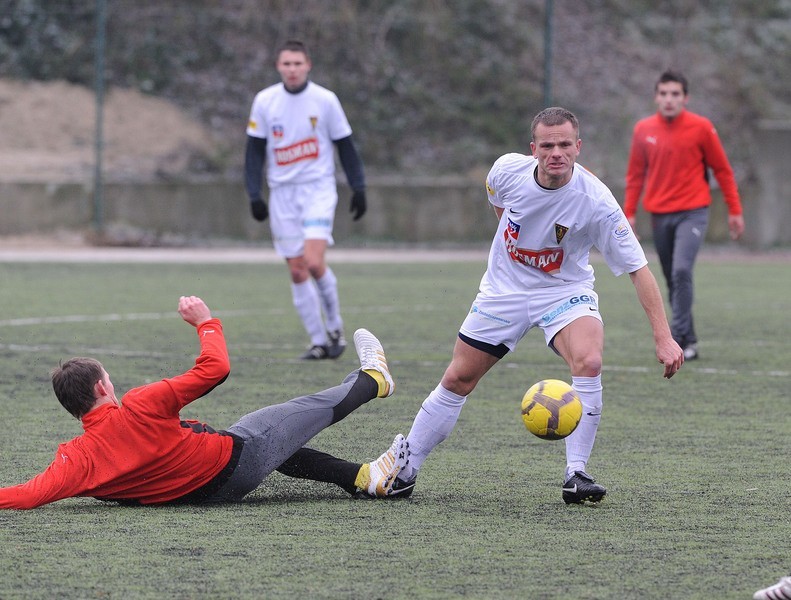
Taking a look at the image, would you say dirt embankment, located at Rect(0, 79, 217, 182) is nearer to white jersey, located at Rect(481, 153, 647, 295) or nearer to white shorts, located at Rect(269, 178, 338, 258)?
white shorts, located at Rect(269, 178, 338, 258)

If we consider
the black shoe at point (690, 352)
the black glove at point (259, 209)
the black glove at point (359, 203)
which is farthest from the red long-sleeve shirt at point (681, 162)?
the black glove at point (259, 209)

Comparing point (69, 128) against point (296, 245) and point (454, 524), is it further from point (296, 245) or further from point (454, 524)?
point (454, 524)

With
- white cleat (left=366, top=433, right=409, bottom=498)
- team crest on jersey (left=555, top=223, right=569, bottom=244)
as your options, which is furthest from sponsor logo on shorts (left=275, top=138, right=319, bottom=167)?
white cleat (left=366, top=433, right=409, bottom=498)

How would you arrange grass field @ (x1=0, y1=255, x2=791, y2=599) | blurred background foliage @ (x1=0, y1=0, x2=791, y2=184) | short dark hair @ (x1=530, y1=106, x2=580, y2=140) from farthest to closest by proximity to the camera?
blurred background foliage @ (x1=0, y1=0, x2=791, y2=184), short dark hair @ (x1=530, y1=106, x2=580, y2=140), grass field @ (x1=0, y1=255, x2=791, y2=599)

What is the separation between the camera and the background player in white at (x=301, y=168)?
10180 mm

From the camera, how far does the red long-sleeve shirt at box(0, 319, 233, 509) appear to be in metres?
4.95

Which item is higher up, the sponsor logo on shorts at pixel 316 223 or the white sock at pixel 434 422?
the sponsor logo on shorts at pixel 316 223

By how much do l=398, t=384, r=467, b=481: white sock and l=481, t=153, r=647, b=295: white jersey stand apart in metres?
0.45

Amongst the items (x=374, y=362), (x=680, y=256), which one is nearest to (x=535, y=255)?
(x=374, y=362)

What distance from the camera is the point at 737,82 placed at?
2522 centimetres

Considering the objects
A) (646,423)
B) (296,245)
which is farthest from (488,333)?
(296,245)

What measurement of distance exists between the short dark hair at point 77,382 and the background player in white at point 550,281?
3.97 ft

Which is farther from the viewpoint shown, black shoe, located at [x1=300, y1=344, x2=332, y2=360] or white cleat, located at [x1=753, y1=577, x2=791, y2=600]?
black shoe, located at [x1=300, y1=344, x2=332, y2=360]

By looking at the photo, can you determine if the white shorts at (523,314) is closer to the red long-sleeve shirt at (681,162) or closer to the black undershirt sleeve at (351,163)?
the red long-sleeve shirt at (681,162)
